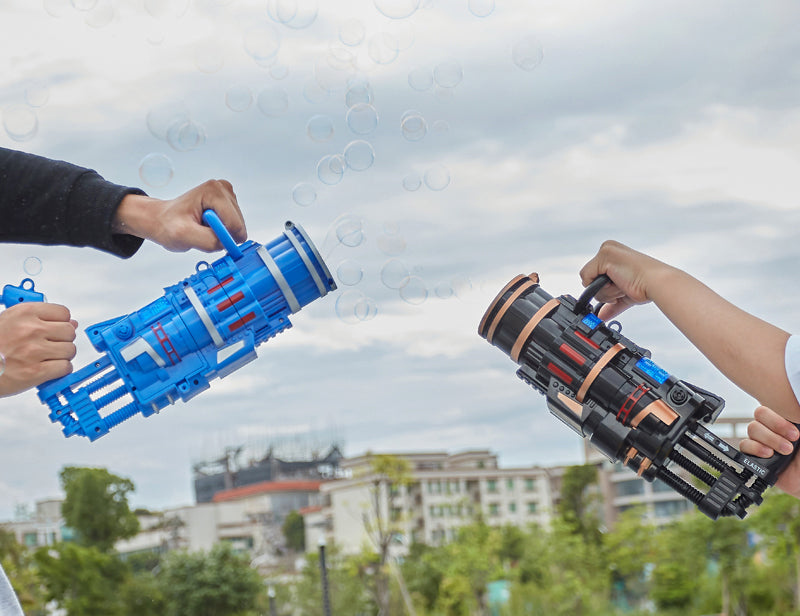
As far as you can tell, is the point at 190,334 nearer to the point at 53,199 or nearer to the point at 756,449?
the point at 53,199

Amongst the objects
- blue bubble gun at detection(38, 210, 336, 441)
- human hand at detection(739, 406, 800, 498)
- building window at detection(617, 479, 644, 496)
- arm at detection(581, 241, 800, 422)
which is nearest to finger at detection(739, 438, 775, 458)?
human hand at detection(739, 406, 800, 498)

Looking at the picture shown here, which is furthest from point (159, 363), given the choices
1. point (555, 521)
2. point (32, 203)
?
point (555, 521)

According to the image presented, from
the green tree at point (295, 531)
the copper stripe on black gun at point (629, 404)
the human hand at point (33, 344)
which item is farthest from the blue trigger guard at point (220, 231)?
the green tree at point (295, 531)

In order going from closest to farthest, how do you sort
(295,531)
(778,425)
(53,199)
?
1. (53,199)
2. (778,425)
3. (295,531)

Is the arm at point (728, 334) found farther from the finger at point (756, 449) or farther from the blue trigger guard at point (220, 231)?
the blue trigger guard at point (220, 231)

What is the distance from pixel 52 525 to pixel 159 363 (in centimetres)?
4305

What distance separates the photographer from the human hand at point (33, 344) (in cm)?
142

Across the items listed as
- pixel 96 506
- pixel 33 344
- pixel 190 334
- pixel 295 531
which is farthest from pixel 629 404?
pixel 295 531

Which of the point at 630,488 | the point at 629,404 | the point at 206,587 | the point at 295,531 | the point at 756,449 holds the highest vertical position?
the point at 630,488

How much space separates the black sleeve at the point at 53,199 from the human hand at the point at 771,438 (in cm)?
133

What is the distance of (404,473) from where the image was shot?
2170 cm

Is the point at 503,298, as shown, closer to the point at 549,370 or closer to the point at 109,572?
the point at 549,370

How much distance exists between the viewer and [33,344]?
1.44 meters

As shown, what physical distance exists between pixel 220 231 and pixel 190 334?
194 mm
